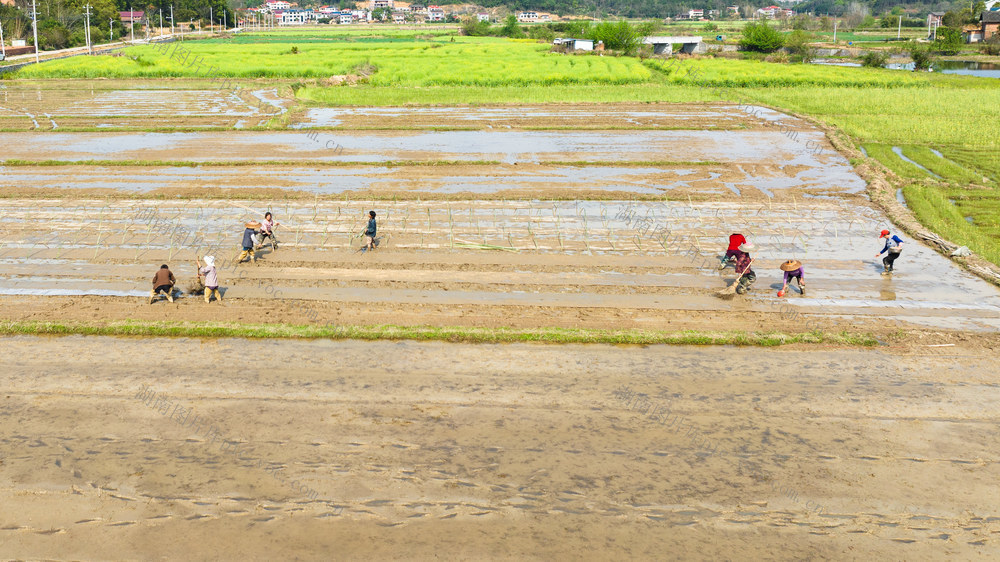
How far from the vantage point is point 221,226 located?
2038 cm

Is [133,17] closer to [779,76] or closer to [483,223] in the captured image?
[779,76]

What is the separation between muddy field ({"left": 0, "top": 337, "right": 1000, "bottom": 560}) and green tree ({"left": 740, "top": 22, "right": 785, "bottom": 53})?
75.6 metres

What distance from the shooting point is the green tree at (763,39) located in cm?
8181

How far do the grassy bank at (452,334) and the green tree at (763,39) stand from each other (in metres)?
75.3

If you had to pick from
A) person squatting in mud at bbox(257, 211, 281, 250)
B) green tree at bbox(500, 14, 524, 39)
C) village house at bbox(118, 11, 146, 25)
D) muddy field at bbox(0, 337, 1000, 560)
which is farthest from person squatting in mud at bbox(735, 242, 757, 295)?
village house at bbox(118, 11, 146, 25)

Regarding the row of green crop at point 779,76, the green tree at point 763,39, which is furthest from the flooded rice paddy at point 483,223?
the green tree at point 763,39

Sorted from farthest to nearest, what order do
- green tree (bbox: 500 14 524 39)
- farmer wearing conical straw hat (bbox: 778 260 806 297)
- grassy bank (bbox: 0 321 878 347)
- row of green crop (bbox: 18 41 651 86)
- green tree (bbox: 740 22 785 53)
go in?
green tree (bbox: 500 14 524 39), green tree (bbox: 740 22 785 53), row of green crop (bbox: 18 41 651 86), farmer wearing conical straw hat (bbox: 778 260 806 297), grassy bank (bbox: 0 321 878 347)

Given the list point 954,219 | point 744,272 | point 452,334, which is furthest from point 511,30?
point 452,334

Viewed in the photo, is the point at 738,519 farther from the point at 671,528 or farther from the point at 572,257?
the point at 572,257

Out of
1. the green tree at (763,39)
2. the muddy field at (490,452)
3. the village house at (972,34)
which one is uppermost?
the village house at (972,34)

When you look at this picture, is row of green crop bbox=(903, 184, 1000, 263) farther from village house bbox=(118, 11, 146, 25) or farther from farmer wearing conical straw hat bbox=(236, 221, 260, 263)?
village house bbox=(118, 11, 146, 25)

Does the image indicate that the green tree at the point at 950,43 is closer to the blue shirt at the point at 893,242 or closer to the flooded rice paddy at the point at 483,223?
the flooded rice paddy at the point at 483,223

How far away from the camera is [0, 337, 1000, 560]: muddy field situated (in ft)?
28.9

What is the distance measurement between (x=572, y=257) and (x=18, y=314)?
10934 mm
